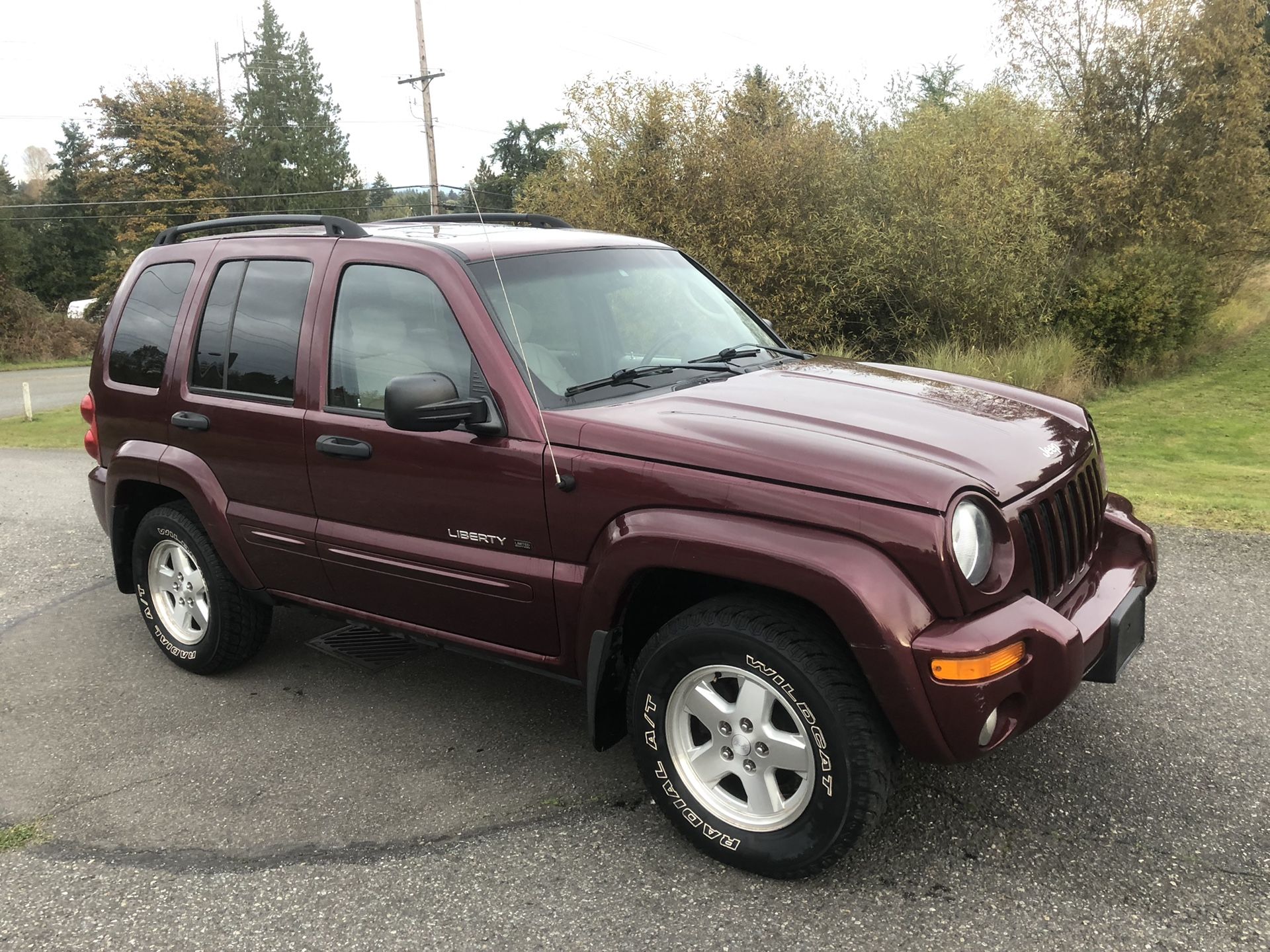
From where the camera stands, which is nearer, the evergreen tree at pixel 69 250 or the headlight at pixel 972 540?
the headlight at pixel 972 540

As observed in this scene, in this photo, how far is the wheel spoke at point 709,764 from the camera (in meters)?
3.06

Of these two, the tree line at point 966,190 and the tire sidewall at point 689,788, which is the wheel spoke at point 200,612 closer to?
the tire sidewall at point 689,788

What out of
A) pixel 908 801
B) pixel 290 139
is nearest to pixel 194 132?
pixel 290 139

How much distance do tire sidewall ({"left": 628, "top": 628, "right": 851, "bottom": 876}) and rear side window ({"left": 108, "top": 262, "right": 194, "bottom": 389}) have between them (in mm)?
2832

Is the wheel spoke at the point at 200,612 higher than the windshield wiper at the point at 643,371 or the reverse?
the reverse

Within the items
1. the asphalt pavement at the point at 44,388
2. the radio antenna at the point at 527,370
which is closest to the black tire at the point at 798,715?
the radio antenna at the point at 527,370

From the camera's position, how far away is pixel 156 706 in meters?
4.47

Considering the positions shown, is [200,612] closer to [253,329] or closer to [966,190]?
[253,329]

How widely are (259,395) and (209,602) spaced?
112cm

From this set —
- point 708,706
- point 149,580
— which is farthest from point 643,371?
point 149,580

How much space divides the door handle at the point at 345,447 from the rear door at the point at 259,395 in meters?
0.17

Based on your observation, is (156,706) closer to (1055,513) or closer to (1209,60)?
(1055,513)

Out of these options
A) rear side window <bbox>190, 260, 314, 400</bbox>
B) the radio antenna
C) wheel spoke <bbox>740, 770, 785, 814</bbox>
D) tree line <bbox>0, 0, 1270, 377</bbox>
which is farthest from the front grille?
tree line <bbox>0, 0, 1270, 377</bbox>

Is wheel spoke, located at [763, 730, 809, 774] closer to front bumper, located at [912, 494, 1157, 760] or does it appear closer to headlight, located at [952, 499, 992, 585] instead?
front bumper, located at [912, 494, 1157, 760]
